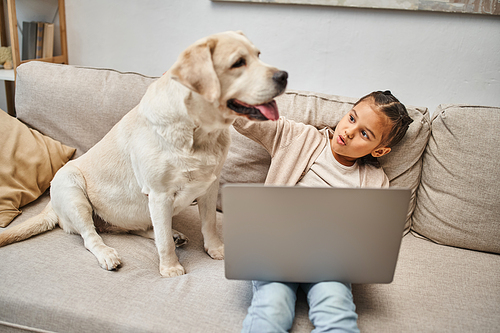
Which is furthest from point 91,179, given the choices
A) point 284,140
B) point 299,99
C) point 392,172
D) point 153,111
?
point 392,172

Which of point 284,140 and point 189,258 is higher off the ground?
point 284,140

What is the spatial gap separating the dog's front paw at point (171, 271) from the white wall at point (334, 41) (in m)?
1.27

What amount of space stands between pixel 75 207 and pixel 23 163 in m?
0.45

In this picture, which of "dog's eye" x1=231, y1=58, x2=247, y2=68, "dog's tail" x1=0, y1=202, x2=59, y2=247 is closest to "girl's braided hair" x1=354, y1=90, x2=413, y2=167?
"dog's eye" x1=231, y1=58, x2=247, y2=68

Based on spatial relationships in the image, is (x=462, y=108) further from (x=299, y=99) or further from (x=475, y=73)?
(x=299, y=99)

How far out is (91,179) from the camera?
1410 millimetres

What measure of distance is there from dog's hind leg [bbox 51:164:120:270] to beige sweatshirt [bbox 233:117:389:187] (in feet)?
2.20

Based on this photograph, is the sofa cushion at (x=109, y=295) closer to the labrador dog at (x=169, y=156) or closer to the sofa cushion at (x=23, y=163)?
the labrador dog at (x=169, y=156)

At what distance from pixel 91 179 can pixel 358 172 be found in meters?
1.08

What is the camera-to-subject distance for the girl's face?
4.29 ft

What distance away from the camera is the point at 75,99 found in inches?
66.5

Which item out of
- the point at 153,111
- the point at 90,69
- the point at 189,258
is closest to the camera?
the point at 153,111

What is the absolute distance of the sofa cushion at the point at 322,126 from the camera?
149cm

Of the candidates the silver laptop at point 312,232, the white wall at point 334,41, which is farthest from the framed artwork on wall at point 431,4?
the silver laptop at point 312,232
